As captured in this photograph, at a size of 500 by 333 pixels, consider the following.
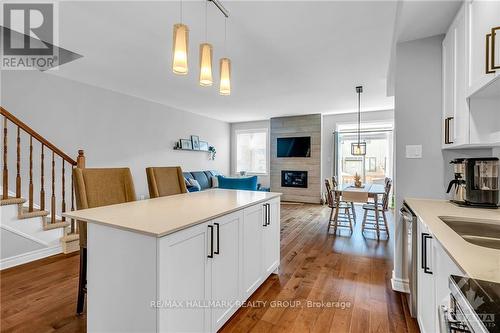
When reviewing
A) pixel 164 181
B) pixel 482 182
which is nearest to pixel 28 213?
pixel 164 181

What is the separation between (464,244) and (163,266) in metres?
1.36

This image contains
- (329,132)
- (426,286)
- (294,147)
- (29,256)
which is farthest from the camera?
(294,147)

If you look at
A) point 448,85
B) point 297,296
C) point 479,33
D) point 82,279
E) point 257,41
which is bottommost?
point 297,296

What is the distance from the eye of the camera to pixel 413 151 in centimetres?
222

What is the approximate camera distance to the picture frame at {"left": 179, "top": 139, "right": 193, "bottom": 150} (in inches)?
246

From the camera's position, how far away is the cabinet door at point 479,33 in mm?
1264

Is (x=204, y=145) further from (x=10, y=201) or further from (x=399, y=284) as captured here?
(x=399, y=284)

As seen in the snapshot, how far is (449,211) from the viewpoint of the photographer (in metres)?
1.69

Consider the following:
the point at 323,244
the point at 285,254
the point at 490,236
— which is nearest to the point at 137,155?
the point at 285,254

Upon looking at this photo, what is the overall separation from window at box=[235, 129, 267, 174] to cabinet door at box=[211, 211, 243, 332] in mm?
6339

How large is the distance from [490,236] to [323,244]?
2.21 m

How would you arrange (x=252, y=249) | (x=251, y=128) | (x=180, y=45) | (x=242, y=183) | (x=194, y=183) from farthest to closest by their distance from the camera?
1. (x=251, y=128)
2. (x=194, y=183)
3. (x=242, y=183)
4. (x=252, y=249)
5. (x=180, y=45)

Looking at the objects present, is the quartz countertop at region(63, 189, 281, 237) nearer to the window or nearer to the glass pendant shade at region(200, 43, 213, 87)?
the glass pendant shade at region(200, 43, 213, 87)

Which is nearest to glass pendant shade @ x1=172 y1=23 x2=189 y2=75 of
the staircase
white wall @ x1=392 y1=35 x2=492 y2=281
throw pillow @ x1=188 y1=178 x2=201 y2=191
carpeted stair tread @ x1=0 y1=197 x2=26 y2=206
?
white wall @ x1=392 y1=35 x2=492 y2=281
